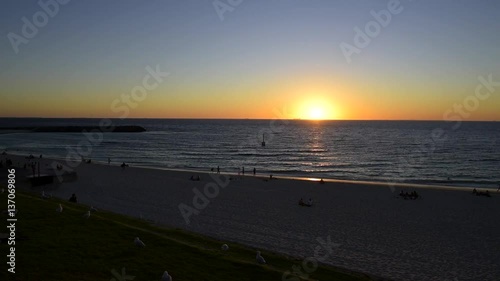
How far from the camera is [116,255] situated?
12.8 m

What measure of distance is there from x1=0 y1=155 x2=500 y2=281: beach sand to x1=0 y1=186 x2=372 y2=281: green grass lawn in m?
3.33

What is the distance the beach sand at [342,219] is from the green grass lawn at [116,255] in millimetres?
3330

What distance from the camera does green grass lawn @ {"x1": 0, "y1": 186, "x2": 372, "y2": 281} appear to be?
1104cm

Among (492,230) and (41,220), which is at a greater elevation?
(41,220)

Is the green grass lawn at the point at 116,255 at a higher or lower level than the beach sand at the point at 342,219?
higher

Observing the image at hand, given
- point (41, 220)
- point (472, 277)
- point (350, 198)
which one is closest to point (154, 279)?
point (41, 220)

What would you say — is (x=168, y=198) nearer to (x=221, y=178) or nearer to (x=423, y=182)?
(x=221, y=178)

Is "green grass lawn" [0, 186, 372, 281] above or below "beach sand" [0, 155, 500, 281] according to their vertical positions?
above

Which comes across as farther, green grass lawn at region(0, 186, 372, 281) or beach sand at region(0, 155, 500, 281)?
beach sand at region(0, 155, 500, 281)

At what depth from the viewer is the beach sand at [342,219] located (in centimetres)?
1819

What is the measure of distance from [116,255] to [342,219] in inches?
657

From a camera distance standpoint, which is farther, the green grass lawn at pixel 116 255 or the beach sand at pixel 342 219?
the beach sand at pixel 342 219

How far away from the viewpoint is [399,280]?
15523mm

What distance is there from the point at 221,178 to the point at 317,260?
1121 inches
